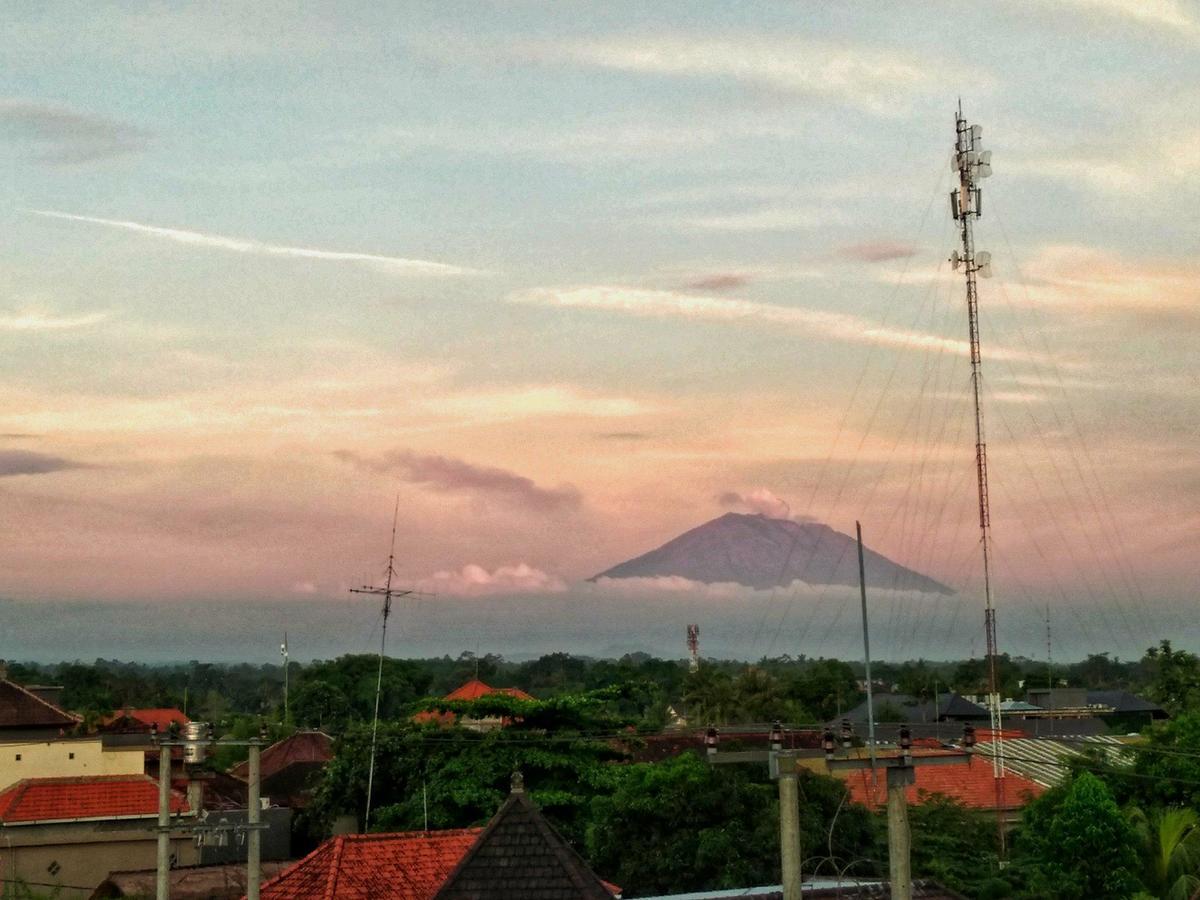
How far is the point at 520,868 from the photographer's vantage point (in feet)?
80.0

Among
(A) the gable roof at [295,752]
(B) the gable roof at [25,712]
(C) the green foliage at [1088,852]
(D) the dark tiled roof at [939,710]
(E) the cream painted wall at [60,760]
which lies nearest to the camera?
(C) the green foliage at [1088,852]

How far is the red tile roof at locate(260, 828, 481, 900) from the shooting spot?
29297 millimetres

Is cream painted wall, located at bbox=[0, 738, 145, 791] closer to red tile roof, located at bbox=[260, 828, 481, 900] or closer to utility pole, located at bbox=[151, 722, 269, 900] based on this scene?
red tile roof, located at bbox=[260, 828, 481, 900]

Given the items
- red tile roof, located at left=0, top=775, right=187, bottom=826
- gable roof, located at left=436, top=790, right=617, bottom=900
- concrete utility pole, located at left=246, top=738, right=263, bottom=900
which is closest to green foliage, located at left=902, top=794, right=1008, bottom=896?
gable roof, located at left=436, top=790, right=617, bottom=900

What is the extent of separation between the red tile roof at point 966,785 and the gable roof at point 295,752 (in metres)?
33.2

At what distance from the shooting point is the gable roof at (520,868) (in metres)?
24.1

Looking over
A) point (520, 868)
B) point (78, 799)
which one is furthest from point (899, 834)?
point (78, 799)

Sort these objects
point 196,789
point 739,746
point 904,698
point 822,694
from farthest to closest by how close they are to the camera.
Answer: point 904,698 < point 822,694 < point 739,746 < point 196,789

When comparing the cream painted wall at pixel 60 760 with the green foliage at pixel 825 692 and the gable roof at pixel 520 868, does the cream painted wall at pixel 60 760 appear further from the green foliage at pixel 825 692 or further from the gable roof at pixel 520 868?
the green foliage at pixel 825 692

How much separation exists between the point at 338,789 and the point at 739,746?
1691cm

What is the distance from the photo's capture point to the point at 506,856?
24.5 metres

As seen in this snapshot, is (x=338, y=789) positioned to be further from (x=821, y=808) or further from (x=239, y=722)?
(x=239, y=722)

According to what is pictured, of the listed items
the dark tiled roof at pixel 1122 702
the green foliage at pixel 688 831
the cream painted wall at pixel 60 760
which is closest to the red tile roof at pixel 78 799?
the cream painted wall at pixel 60 760

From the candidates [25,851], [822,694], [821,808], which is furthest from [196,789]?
[822,694]
